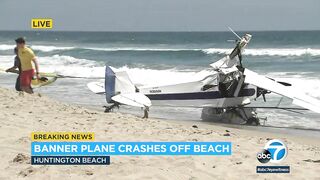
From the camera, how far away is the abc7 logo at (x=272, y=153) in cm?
622

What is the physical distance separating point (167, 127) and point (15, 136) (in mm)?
2739

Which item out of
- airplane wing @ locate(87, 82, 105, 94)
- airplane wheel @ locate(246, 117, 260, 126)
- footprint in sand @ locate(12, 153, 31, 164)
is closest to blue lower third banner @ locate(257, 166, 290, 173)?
footprint in sand @ locate(12, 153, 31, 164)

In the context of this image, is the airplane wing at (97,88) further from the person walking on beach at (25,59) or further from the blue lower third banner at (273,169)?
the blue lower third banner at (273,169)

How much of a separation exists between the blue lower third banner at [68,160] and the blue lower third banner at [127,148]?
5.2 inches

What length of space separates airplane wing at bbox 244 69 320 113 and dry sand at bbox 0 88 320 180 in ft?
2.34

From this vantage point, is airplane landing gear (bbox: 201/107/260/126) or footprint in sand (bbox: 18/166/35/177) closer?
footprint in sand (bbox: 18/166/35/177)

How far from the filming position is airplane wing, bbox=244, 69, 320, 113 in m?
9.77

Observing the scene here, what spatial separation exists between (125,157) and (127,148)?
22.2 inches

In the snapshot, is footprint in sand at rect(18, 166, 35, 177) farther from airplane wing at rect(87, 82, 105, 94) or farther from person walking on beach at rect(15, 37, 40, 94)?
airplane wing at rect(87, 82, 105, 94)

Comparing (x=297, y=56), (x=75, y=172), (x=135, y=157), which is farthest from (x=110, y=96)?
(x=297, y=56)

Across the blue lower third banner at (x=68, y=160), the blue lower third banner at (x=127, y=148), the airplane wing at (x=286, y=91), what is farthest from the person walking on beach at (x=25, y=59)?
the airplane wing at (x=286, y=91)

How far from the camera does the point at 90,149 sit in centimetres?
618

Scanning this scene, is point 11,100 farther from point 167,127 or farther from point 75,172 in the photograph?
point 75,172

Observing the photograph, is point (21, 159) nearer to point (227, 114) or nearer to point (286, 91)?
point (286, 91)
